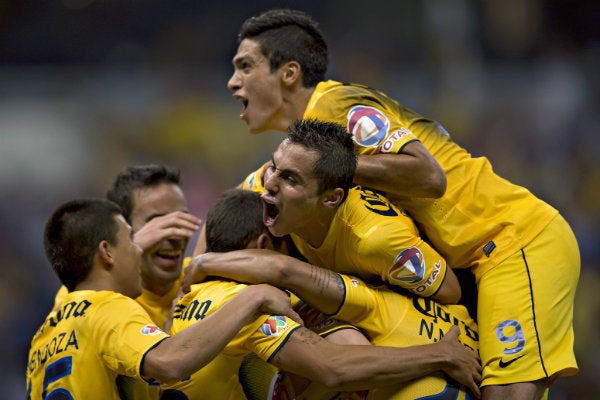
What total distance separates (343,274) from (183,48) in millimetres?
8221

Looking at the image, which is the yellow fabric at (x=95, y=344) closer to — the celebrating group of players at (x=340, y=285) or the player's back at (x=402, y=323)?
the celebrating group of players at (x=340, y=285)

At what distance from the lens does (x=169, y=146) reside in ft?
37.8

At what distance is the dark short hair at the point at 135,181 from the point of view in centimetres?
589

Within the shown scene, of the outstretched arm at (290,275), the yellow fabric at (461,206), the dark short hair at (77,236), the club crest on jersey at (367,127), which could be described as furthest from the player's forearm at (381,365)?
the dark short hair at (77,236)

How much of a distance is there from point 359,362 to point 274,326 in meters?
0.42

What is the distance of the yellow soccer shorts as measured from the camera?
4.50 metres

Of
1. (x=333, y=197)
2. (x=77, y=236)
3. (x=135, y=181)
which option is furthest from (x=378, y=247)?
(x=135, y=181)

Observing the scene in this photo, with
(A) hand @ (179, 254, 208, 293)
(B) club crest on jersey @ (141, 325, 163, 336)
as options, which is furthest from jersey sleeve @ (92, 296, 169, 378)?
(A) hand @ (179, 254, 208, 293)

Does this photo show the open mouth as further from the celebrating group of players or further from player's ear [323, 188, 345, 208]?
player's ear [323, 188, 345, 208]

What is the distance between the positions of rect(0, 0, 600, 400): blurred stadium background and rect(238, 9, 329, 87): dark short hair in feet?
17.9

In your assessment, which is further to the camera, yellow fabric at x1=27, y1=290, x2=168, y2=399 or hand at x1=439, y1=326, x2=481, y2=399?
hand at x1=439, y1=326, x2=481, y2=399

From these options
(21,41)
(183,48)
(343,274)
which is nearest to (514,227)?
(343,274)

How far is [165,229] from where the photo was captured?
5.47 metres

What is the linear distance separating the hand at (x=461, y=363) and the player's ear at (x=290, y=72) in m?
1.70
